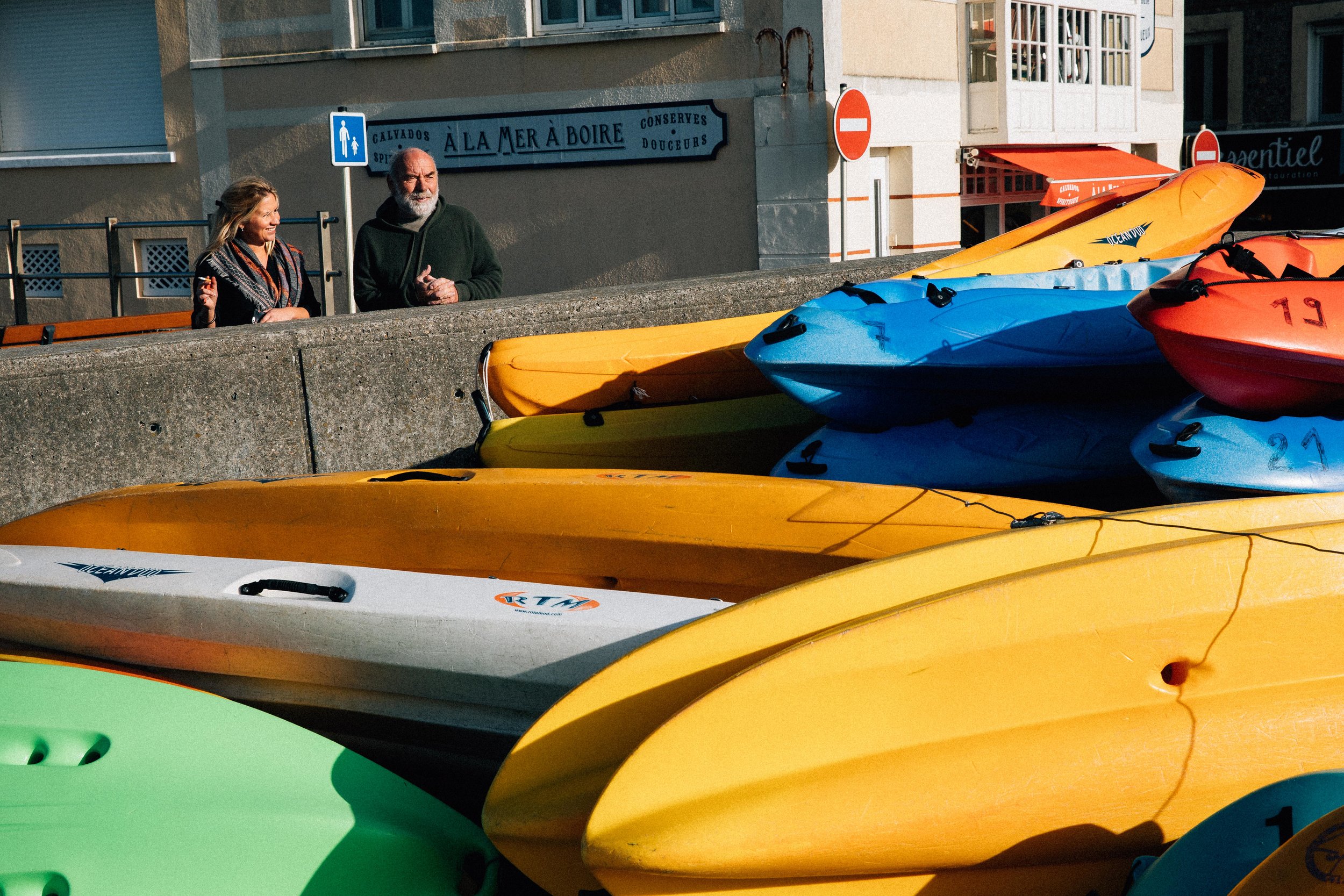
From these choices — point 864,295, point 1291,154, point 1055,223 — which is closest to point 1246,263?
point 864,295

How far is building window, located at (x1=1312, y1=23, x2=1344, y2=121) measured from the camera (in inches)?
878

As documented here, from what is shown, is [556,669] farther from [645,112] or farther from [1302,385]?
[645,112]

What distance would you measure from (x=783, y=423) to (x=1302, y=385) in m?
1.63

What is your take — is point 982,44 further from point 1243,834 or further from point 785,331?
point 1243,834

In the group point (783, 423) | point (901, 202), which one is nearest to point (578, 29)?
point (901, 202)

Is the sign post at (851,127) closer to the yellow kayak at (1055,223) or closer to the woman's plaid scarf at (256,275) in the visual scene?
the yellow kayak at (1055,223)

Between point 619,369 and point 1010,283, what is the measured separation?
4.44 ft

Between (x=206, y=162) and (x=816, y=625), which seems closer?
(x=816, y=625)

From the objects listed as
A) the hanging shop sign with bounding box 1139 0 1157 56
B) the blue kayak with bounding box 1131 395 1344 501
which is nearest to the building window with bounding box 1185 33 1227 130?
the hanging shop sign with bounding box 1139 0 1157 56

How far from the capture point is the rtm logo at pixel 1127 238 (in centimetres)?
528

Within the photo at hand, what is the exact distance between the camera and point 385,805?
2277 mm

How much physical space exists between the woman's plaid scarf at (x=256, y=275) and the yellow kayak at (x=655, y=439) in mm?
1274

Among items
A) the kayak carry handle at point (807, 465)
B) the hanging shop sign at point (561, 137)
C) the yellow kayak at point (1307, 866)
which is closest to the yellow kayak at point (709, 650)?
the yellow kayak at point (1307, 866)

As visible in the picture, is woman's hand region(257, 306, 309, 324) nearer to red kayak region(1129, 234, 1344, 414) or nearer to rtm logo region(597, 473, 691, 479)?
rtm logo region(597, 473, 691, 479)
